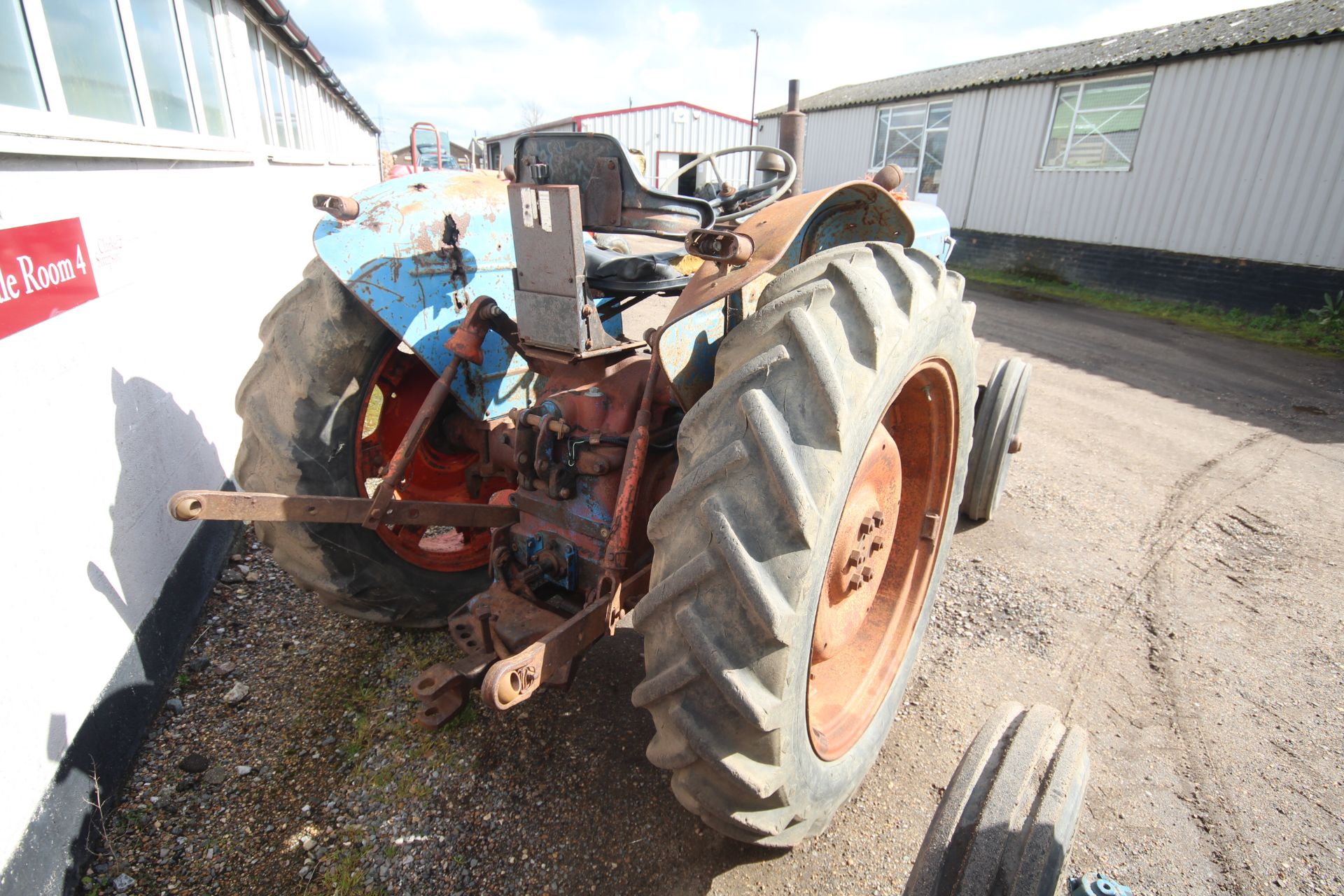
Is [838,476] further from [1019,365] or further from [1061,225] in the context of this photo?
[1061,225]

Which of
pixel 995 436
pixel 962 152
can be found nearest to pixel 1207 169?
pixel 962 152

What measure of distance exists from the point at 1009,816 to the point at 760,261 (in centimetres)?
116

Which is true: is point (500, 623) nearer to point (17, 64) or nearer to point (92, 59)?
point (17, 64)

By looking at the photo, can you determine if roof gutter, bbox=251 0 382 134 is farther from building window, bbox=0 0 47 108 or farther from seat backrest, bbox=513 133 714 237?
seat backrest, bbox=513 133 714 237

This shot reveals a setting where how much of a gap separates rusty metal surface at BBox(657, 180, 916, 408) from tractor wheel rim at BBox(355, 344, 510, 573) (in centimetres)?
99

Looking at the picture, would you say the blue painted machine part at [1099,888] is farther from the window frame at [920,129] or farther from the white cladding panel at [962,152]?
the window frame at [920,129]

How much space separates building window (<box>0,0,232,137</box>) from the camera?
2359mm

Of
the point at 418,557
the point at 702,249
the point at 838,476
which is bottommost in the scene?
the point at 418,557

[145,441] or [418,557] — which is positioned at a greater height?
[145,441]

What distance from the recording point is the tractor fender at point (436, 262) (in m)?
1.99

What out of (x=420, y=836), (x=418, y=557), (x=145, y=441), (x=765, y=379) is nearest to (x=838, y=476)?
(x=765, y=379)

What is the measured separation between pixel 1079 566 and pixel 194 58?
618 cm

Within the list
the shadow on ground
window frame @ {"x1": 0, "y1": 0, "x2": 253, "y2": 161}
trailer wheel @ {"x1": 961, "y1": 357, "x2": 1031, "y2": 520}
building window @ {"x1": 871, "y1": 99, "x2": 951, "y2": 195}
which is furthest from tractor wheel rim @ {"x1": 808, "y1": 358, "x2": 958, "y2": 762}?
building window @ {"x1": 871, "y1": 99, "x2": 951, "y2": 195}

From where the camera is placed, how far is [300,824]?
1.92 meters
